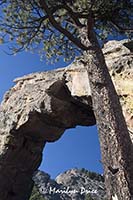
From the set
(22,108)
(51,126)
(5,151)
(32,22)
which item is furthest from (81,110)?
(32,22)

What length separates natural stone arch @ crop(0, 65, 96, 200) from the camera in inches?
656

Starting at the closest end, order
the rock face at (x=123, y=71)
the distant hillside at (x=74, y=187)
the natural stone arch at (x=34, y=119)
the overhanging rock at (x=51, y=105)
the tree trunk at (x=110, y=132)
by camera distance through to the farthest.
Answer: the tree trunk at (x=110, y=132)
the rock face at (x=123, y=71)
the overhanging rock at (x=51, y=105)
the natural stone arch at (x=34, y=119)
the distant hillside at (x=74, y=187)

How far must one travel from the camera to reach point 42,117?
17016mm

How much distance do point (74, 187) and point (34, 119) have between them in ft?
104

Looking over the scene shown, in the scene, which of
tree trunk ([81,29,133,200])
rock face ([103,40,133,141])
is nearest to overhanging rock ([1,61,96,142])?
rock face ([103,40,133,141])

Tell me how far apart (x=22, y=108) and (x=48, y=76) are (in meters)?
2.29

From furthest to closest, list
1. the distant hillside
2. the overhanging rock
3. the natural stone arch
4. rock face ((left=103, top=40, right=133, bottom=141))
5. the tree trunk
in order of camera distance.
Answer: the distant hillside < the natural stone arch < the overhanging rock < rock face ((left=103, top=40, right=133, bottom=141)) < the tree trunk

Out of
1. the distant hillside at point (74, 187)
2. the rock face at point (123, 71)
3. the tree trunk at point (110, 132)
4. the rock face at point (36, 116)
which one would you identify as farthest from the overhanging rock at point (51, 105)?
the distant hillside at point (74, 187)

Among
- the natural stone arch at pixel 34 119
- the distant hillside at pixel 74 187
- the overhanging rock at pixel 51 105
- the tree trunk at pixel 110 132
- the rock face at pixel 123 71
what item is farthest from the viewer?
the distant hillside at pixel 74 187

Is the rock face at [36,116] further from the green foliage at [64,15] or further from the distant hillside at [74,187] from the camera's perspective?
the distant hillside at [74,187]

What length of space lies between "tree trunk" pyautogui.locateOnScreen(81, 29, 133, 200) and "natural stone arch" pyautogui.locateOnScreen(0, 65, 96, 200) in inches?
221

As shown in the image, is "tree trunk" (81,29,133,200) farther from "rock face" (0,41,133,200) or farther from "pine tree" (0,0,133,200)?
"rock face" (0,41,133,200)

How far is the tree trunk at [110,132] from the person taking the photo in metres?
7.86

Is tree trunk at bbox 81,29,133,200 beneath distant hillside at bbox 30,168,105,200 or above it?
beneath
